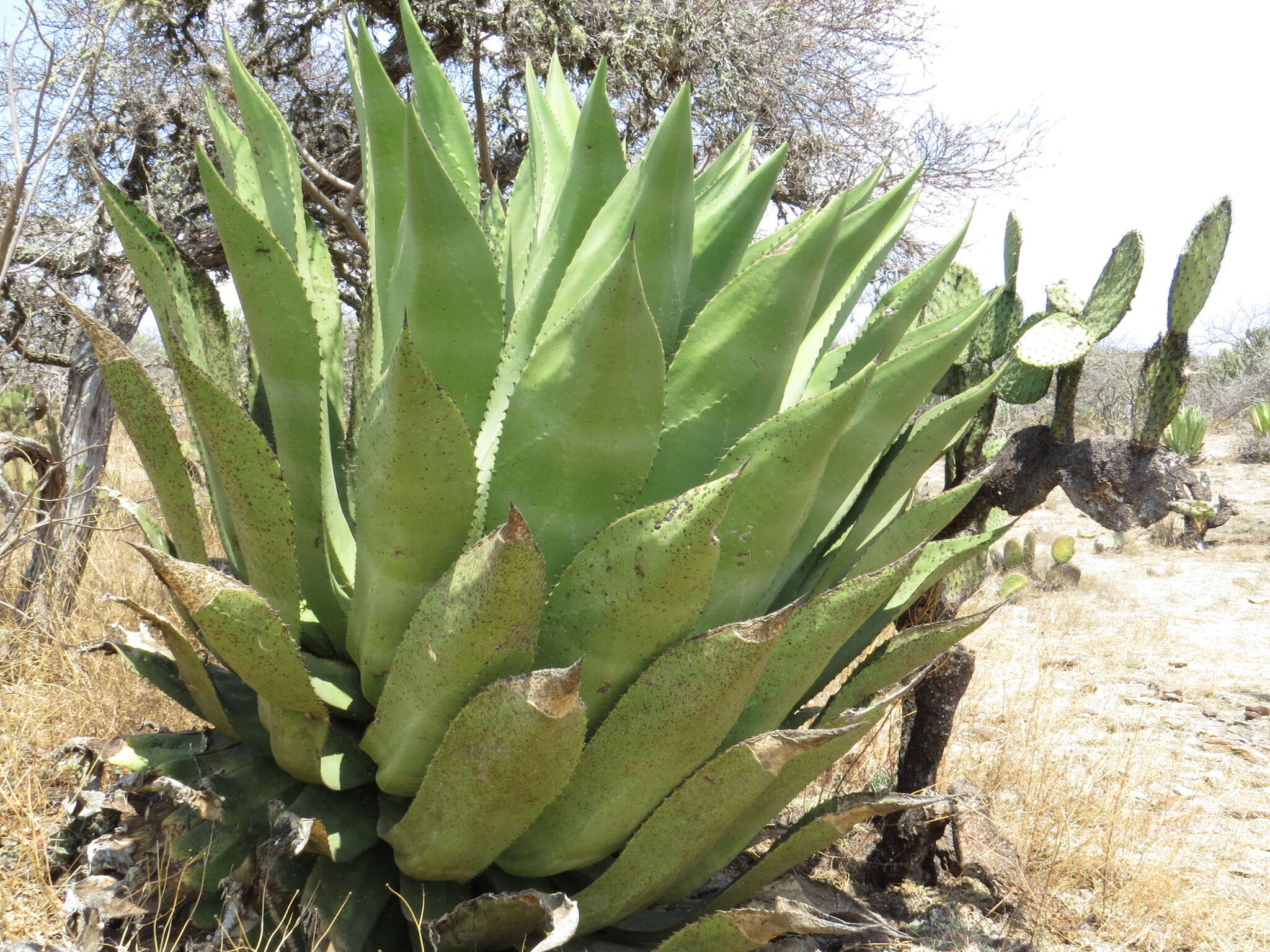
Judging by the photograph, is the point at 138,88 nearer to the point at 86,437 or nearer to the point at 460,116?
the point at 86,437

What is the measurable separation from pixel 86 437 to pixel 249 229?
3.08 metres

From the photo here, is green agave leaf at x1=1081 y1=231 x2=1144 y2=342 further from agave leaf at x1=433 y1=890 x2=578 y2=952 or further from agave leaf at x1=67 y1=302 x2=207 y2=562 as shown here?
agave leaf at x1=67 y1=302 x2=207 y2=562

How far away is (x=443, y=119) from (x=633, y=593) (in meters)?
0.75

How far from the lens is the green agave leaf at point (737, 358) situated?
102cm

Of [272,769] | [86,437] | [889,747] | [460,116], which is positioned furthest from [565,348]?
[86,437]

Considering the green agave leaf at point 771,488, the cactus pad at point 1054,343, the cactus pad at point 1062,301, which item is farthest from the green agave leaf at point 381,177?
the cactus pad at point 1062,301

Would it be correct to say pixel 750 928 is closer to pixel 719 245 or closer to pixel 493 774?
pixel 493 774

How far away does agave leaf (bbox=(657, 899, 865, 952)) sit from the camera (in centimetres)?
94

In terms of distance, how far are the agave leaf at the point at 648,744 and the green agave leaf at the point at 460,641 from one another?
0.14 metres

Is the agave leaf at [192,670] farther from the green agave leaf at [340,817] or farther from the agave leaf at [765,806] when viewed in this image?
the agave leaf at [765,806]

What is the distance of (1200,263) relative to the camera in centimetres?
246

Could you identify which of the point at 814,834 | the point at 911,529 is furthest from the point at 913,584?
the point at 814,834

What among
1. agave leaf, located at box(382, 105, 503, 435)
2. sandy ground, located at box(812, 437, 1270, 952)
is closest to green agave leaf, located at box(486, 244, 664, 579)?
agave leaf, located at box(382, 105, 503, 435)

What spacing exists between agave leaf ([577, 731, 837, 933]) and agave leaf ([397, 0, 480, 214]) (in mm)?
787
